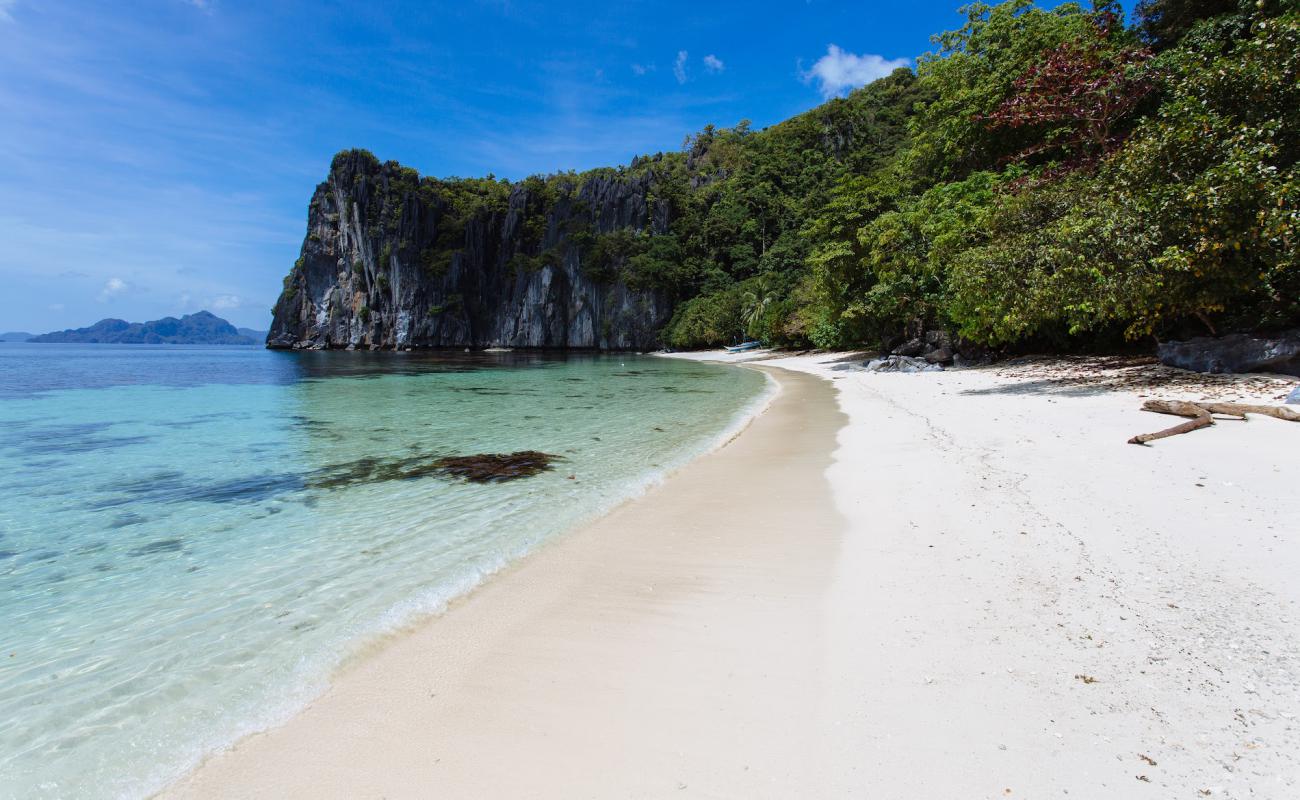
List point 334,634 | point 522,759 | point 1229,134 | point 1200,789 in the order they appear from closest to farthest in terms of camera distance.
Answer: point 1200,789
point 522,759
point 334,634
point 1229,134

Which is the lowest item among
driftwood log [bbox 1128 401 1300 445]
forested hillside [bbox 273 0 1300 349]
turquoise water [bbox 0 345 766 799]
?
turquoise water [bbox 0 345 766 799]

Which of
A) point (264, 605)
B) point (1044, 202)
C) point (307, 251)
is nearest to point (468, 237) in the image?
point (307, 251)

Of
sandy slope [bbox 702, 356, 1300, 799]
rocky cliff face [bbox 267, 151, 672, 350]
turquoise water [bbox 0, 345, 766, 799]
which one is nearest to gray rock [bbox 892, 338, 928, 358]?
turquoise water [bbox 0, 345, 766, 799]

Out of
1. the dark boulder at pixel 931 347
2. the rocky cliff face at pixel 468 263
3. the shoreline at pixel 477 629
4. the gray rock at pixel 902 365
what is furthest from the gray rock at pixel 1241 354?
the rocky cliff face at pixel 468 263

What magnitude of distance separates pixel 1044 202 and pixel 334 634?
58.8ft

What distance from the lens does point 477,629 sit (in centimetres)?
383

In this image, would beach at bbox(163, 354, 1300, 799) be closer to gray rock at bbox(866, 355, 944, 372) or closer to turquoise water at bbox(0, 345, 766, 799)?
turquoise water at bbox(0, 345, 766, 799)

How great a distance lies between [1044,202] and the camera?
14.2 m

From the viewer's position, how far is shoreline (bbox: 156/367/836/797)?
2498mm

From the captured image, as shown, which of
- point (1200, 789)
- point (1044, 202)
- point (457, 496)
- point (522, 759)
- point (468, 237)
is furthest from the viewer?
point (468, 237)

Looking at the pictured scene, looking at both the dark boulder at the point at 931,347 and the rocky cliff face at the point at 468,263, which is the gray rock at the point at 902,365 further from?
the rocky cliff face at the point at 468,263

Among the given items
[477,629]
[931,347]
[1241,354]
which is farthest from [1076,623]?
[931,347]

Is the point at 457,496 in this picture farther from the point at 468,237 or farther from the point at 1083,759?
the point at 468,237

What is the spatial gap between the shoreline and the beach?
2 cm
